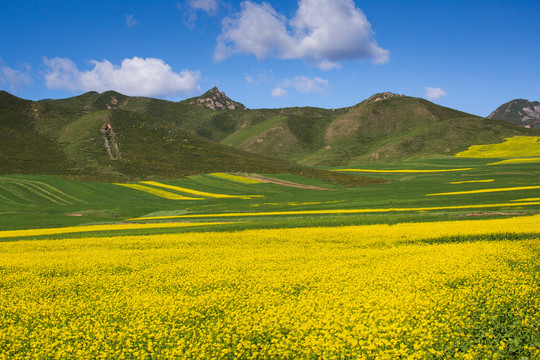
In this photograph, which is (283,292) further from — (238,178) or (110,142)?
(110,142)

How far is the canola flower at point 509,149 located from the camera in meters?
145

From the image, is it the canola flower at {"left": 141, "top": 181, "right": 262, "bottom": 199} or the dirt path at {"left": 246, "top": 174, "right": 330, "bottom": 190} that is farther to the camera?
the dirt path at {"left": 246, "top": 174, "right": 330, "bottom": 190}

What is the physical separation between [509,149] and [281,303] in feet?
564

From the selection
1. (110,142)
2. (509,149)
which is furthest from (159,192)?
(509,149)

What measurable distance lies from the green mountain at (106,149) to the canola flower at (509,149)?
232 ft

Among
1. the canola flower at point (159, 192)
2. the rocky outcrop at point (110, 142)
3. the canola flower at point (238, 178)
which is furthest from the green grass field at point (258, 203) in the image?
the rocky outcrop at point (110, 142)

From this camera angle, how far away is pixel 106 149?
440 ft

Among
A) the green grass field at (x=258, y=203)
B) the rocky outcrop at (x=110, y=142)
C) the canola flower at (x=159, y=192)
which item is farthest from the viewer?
the rocky outcrop at (x=110, y=142)

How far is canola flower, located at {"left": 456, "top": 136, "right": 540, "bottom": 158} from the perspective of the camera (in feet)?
476

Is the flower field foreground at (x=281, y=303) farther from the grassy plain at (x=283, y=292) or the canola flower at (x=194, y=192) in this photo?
the canola flower at (x=194, y=192)

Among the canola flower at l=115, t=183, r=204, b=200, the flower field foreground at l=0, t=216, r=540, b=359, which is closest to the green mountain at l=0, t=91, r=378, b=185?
the canola flower at l=115, t=183, r=204, b=200

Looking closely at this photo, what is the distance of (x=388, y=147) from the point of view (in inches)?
7776

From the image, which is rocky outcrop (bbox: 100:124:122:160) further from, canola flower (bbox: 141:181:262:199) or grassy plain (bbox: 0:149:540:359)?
grassy plain (bbox: 0:149:540:359)

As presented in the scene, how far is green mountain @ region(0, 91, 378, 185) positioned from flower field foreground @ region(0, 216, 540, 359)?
280 feet
